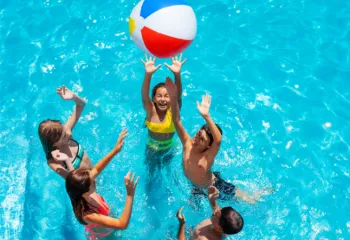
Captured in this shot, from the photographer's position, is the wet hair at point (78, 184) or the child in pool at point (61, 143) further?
the child in pool at point (61, 143)

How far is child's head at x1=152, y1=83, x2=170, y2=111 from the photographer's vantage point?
5559mm

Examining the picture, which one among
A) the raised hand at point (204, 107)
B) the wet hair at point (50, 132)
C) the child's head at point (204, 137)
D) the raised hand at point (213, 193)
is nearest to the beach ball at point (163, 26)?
Result: the raised hand at point (204, 107)

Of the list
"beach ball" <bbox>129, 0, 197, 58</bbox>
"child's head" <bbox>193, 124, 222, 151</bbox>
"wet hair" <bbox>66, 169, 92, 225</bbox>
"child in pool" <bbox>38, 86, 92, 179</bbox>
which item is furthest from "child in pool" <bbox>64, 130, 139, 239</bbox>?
"beach ball" <bbox>129, 0, 197, 58</bbox>

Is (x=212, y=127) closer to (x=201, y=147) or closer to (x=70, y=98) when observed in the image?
(x=201, y=147)

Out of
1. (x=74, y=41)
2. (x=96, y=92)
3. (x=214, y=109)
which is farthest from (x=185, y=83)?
(x=74, y=41)

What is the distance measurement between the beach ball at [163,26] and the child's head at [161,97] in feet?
2.02

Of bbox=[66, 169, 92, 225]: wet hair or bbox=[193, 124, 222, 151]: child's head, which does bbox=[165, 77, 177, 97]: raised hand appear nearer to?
bbox=[193, 124, 222, 151]: child's head

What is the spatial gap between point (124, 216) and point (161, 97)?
77.0 inches

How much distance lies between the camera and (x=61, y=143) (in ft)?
16.2

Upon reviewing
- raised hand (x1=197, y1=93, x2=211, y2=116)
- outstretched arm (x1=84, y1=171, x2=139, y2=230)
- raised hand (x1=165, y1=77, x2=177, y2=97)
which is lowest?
outstretched arm (x1=84, y1=171, x2=139, y2=230)

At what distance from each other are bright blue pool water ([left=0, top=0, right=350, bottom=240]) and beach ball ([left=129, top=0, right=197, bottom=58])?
7.59ft

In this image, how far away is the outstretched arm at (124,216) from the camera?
4215 mm

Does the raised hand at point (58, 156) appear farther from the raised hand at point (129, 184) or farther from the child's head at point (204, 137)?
the child's head at point (204, 137)

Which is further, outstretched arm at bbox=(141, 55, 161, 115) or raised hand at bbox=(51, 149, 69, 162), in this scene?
outstretched arm at bbox=(141, 55, 161, 115)
